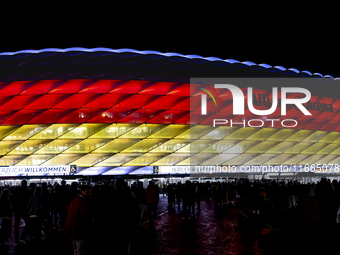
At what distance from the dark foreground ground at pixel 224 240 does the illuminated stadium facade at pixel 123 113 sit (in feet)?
40.4

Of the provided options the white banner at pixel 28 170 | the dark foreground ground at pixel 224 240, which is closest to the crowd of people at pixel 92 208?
the dark foreground ground at pixel 224 240

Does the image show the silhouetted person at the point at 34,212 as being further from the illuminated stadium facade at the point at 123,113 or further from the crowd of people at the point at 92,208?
the illuminated stadium facade at the point at 123,113

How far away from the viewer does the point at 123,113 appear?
23.6 meters

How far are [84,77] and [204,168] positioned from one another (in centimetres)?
1211

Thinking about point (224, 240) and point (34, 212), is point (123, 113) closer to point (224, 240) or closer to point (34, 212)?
point (34, 212)

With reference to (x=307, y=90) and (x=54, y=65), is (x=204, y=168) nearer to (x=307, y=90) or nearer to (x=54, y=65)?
(x=307, y=90)

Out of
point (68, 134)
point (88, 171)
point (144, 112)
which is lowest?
point (88, 171)

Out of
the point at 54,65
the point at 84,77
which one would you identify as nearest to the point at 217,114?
the point at 84,77

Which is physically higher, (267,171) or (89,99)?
(89,99)

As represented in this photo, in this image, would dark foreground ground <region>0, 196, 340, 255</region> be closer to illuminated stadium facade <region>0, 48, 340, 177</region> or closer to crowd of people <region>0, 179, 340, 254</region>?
crowd of people <region>0, 179, 340, 254</region>

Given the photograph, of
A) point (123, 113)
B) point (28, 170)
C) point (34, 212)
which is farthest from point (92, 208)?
point (123, 113)

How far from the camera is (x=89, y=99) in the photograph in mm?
22750

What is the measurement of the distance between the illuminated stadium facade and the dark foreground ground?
40.4 feet

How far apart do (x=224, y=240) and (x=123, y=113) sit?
618 inches
